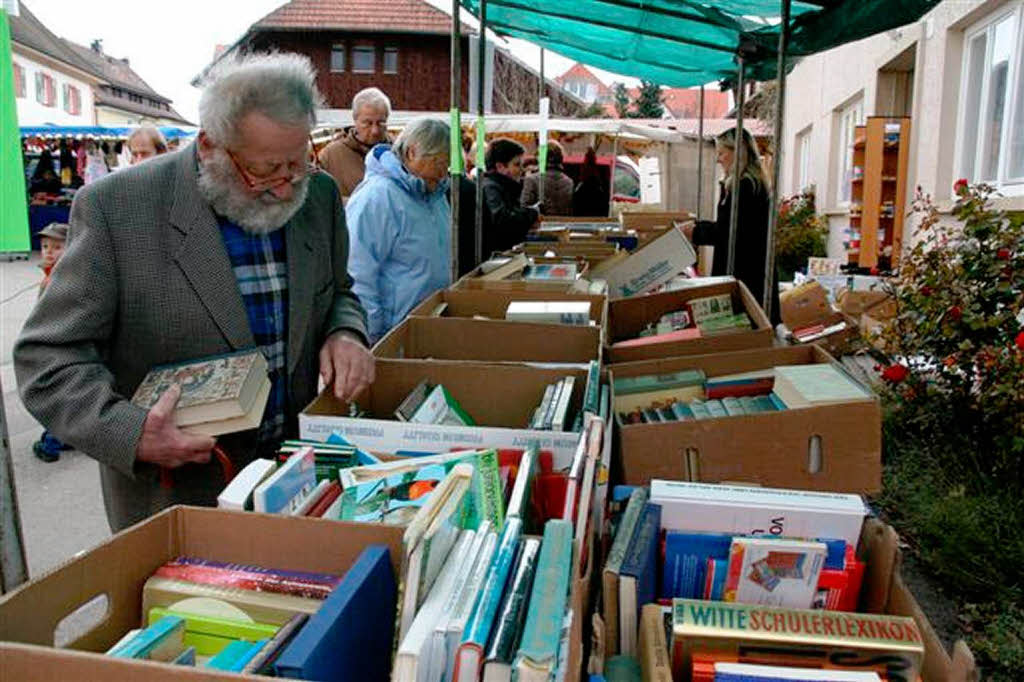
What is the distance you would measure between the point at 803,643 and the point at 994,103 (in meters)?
6.95

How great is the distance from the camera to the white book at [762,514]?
1447 mm

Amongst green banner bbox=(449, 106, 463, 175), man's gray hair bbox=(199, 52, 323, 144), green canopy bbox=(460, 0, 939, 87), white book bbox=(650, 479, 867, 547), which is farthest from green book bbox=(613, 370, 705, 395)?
green canopy bbox=(460, 0, 939, 87)

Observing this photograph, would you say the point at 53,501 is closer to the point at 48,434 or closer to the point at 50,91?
the point at 48,434

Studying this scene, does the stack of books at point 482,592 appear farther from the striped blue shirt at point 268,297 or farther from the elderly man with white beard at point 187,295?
the striped blue shirt at point 268,297

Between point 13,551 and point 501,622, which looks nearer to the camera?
point 501,622

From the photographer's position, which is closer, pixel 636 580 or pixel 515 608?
pixel 515 608

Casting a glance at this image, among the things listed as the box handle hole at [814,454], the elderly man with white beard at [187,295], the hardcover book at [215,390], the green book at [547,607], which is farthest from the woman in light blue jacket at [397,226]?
the green book at [547,607]

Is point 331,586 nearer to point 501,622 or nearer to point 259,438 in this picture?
point 501,622

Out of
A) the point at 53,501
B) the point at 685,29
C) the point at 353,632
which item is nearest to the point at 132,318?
the point at 353,632

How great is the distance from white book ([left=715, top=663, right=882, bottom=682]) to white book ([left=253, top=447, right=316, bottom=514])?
2.19ft

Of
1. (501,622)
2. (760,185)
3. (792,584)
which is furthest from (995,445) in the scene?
(501,622)

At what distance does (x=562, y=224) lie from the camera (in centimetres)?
691

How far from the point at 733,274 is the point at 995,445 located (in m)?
1.68

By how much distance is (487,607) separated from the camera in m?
0.92
